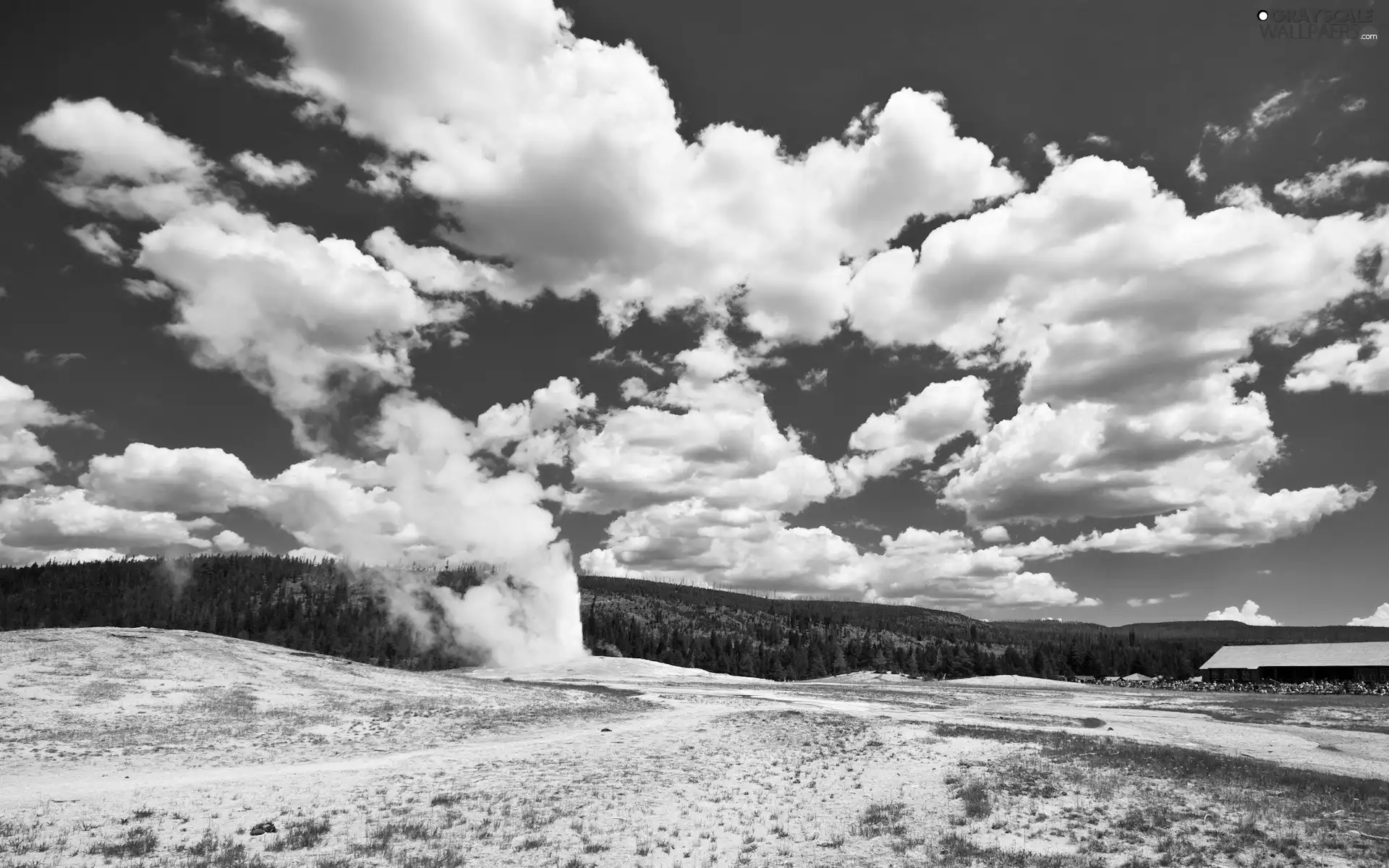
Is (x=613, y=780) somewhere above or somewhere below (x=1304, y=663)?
above

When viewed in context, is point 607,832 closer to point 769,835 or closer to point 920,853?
point 769,835

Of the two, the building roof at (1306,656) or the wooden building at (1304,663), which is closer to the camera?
the wooden building at (1304,663)

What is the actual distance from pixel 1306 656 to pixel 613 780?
11067 centimetres

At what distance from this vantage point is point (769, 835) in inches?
639

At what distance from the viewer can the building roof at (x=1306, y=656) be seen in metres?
88.4

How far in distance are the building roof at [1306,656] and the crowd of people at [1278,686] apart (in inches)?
143

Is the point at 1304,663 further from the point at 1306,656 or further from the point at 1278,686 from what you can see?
the point at 1278,686

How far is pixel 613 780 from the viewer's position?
71.6 feet

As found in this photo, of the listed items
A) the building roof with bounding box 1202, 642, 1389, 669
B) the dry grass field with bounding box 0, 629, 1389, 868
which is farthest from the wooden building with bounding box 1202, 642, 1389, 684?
the dry grass field with bounding box 0, 629, 1389, 868

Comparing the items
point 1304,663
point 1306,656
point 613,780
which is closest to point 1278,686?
point 1304,663

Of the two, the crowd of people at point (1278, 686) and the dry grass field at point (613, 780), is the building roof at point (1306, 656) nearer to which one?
the crowd of people at point (1278, 686)

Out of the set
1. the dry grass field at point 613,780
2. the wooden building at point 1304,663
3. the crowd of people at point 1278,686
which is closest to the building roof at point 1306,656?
the wooden building at point 1304,663

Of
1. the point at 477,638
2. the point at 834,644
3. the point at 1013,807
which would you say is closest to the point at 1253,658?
the point at 834,644

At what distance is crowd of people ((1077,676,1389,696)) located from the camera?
259ft
